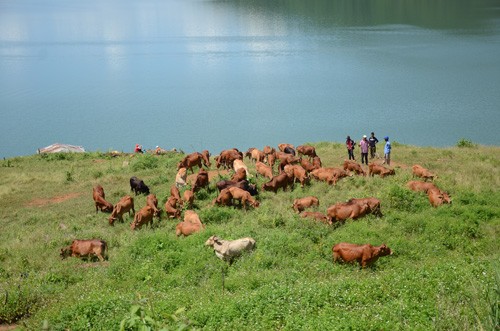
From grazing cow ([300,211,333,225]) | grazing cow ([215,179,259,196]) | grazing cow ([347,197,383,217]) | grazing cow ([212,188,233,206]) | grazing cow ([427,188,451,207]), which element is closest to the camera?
grazing cow ([300,211,333,225])

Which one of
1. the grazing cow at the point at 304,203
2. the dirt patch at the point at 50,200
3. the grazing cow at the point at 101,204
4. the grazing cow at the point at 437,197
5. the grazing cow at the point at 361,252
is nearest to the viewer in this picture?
the grazing cow at the point at 361,252

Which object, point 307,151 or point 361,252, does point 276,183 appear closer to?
point 307,151

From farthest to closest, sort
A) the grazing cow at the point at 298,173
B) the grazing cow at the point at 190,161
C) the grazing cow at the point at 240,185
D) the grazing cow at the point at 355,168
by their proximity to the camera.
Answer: the grazing cow at the point at 190,161
the grazing cow at the point at 355,168
the grazing cow at the point at 298,173
the grazing cow at the point at 240,185

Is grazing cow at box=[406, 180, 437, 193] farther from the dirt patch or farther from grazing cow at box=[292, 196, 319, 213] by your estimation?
the dirt patch

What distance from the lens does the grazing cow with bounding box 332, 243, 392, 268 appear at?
11250mm

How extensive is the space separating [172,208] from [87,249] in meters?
3.07

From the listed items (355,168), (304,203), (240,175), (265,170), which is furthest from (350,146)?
(304,203)

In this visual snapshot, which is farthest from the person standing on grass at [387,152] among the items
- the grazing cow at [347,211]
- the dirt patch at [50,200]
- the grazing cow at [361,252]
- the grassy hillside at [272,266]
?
the dirt patch at [50,200]

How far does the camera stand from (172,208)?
15.4 m

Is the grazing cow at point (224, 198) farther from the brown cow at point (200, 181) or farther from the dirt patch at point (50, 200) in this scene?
the dirt patch at point (50, 200)

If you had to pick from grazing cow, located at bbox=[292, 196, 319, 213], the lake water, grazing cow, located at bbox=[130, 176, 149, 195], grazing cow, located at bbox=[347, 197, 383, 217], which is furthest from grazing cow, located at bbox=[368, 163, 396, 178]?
the lake water

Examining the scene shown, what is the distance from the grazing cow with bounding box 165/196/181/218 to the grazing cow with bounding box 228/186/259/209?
1614 millimetres

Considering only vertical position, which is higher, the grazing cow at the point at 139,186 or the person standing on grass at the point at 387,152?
the person standing on grass at the point at 387,152

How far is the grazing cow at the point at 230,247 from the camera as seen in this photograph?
11836 mm
